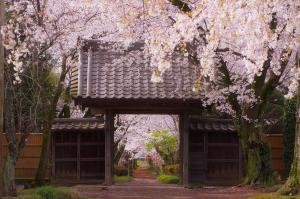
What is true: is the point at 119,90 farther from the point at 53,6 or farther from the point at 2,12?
the point at 2,12

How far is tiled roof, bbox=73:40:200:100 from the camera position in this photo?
14.8 m

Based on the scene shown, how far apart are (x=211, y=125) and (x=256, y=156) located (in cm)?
307

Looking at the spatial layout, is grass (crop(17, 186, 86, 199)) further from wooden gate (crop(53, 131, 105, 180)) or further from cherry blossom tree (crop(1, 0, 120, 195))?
wooden gate (crop(53, 131, 105, 180))

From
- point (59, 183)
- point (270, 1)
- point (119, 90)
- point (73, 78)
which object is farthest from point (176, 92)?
point (270, 1)

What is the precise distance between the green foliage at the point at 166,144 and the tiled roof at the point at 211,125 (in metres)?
8.87

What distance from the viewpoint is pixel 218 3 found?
22.9ft

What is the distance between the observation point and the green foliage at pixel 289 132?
54.0 feet

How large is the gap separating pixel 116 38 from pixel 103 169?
14.6 feet

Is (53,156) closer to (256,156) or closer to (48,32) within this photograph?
(48,32)

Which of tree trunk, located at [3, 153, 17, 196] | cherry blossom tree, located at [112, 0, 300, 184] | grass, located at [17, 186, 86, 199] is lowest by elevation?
grass, located at [17, 186, 86, 199]

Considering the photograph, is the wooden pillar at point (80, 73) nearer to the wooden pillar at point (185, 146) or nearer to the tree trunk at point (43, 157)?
the tree trunk at point (43, 157)

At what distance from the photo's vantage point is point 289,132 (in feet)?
54.3

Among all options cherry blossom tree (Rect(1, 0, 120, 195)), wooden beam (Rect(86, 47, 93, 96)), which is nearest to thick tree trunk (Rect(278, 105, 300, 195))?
cherry blossom tree (Rect(1, 0, 120, 195))

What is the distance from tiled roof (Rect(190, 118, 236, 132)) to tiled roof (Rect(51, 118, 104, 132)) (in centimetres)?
303
